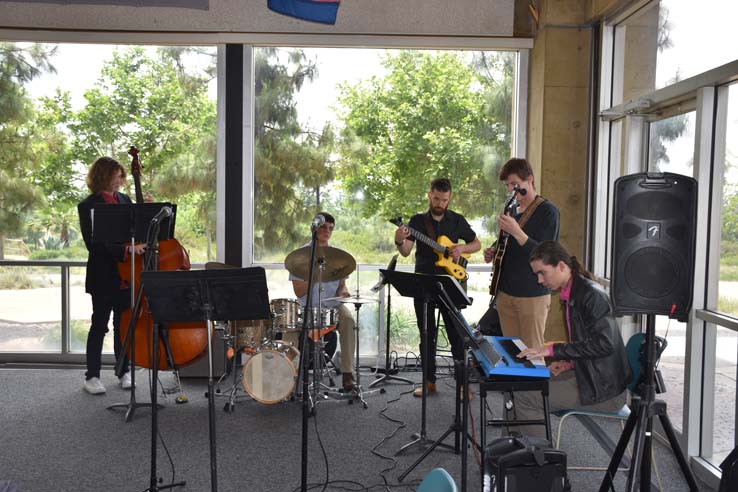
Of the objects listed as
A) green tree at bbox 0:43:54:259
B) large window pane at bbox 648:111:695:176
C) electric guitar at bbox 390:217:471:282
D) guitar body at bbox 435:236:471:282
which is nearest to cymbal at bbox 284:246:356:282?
electric guitar at bbox 390:217:471:282

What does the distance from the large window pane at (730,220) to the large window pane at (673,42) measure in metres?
0.34

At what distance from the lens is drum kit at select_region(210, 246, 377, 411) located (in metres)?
5.00

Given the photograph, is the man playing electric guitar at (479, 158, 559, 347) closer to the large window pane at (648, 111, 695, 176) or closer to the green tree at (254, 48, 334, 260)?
the large window pane at (648, 111, 695, 176)

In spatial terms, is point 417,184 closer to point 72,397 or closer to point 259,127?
point 259,127

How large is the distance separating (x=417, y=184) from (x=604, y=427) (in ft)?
8.90

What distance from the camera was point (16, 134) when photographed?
6508 millimetres

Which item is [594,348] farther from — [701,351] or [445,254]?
[445,254]

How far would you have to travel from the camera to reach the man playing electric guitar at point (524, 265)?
4402mm

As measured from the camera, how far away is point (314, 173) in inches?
260

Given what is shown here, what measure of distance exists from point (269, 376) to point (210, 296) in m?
2.05

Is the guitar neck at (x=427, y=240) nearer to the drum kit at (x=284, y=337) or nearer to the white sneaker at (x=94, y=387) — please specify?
the drum kit at (x=284, y=337)

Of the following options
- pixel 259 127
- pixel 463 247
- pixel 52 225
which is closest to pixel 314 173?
pixel 259 127

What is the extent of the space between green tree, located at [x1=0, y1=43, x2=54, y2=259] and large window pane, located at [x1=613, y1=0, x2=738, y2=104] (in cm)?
492

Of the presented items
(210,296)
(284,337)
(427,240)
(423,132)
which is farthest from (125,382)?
(423,132)
